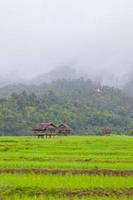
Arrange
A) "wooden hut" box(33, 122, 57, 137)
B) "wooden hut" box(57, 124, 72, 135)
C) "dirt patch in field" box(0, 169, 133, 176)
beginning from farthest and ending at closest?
"wooden hut" box(57, 124, 72, 135)
"wooden hut" box(33, 122, 57, 137)
"dirt patch in field" box(0, 169, 133, 176)

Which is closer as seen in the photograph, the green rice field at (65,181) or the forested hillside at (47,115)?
the green rice field at (65,181)

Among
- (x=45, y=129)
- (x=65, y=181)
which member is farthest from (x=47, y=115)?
(x=65, y=181)

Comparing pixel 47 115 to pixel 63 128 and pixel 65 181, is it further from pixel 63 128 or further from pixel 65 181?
pixel 65 181

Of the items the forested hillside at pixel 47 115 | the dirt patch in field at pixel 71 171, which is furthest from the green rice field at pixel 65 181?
the forested hillside at pixel 47 115

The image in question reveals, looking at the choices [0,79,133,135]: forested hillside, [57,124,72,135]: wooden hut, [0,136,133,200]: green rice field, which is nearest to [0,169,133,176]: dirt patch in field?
[0,136,133,200]: green rice field

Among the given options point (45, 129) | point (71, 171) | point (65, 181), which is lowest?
point (65, 181)

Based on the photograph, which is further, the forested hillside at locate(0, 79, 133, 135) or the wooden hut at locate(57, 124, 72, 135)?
the forested hillside at locate(0, 79, 133, 135)

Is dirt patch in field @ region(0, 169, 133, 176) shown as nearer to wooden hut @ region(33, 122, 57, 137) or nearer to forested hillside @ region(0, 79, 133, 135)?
wooden hut @ region(33, 122, 57, 137)

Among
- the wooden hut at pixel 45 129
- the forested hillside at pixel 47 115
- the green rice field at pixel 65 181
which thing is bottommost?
the green rice field at pixel 65 181

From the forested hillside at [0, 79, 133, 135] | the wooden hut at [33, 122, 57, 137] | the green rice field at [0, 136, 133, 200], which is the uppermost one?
the forested hillside at [0, 79, 133, 135]

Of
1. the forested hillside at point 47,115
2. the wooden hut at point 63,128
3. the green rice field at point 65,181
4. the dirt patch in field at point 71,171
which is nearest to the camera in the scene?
the green rice field at point 65,181

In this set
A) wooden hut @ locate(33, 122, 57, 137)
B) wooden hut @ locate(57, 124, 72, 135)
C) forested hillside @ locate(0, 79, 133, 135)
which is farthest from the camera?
forested hillside @ locate(0, 79, 133, 135)

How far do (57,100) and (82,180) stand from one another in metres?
117

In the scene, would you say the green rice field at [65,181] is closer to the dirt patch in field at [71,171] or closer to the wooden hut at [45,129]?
the dirt patch in field at [71,171]
